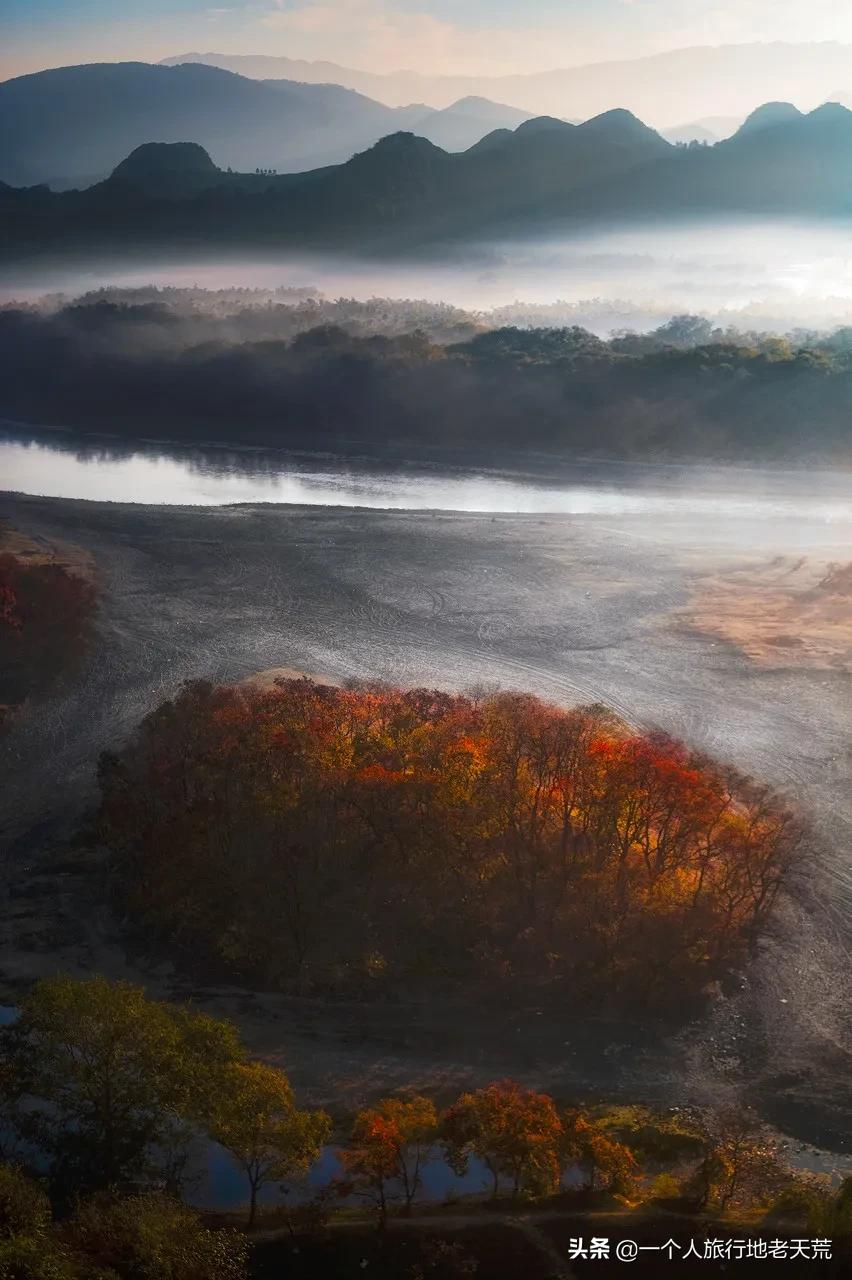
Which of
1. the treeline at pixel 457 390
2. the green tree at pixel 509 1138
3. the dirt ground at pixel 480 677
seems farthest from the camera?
the treeline at pixel 457 390

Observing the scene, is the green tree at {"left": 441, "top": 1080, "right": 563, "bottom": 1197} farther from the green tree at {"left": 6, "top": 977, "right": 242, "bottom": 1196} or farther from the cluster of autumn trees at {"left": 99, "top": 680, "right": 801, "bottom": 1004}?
the cluster of autumn trees at {"left": 99, "top": 680, "right": 801, "bottom": 1004}

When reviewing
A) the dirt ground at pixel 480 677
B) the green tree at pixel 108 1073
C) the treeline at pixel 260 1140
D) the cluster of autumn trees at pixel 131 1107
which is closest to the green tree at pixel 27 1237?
the cluster of autumn trees at pixel 131 1107

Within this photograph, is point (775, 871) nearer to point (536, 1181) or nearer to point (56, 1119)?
point (536, 1181)

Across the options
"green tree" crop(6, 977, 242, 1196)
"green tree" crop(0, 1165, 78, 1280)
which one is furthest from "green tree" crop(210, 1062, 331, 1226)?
"green tree" crop(0, 1165, 78, 1280)

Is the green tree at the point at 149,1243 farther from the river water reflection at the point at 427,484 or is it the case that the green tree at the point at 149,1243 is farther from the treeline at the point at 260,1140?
the river water reflection at the point at 427,484

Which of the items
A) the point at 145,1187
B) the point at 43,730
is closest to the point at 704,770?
the point at 145,1187

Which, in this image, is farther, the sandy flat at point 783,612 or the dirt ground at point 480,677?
the sandy flat at point 783,612

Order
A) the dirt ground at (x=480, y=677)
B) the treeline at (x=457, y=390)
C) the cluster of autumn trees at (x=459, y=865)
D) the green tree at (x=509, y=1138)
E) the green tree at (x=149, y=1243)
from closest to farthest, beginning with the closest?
1. the green tree at (x=149, y=1243)
2. the green tree at (x=509, y=1138)
3. the dirt ground at (x=480, y=677)
4. the cluster of autumn trees at (x=459, y=865)
5. the treeline at (x=457, y=390)
